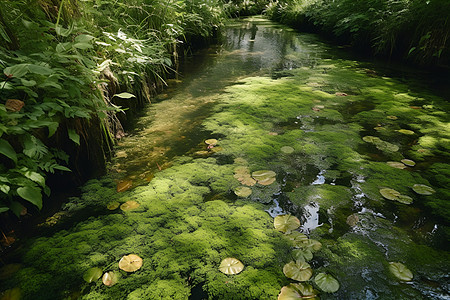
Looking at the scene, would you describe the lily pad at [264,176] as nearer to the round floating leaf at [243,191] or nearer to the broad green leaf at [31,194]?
the round floating leaf at [243,191]

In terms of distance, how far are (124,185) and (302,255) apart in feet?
3.52

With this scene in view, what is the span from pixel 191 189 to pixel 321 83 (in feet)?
8.67

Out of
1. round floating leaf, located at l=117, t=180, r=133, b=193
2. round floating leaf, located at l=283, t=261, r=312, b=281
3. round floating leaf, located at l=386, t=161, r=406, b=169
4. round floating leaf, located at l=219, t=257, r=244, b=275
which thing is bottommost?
round floating leaf, located at l=219, t=257, r=244, b=275

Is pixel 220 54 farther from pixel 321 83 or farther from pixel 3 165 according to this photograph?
pixel 3 165

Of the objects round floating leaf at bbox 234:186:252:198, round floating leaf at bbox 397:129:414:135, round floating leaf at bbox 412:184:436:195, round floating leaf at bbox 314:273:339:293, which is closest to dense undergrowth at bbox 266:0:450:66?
round floating leaf at bbox 397:129:414:135

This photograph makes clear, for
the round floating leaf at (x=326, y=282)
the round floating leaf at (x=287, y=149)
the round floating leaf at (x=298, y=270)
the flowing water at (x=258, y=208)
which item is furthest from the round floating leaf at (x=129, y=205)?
the round floating leaf at (x=287, y=149)

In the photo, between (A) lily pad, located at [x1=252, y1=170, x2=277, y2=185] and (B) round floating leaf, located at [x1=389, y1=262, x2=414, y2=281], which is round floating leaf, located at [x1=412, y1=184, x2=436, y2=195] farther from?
(A) lily pad, located at [x1=252, y1=170, x2=277, y2=185]

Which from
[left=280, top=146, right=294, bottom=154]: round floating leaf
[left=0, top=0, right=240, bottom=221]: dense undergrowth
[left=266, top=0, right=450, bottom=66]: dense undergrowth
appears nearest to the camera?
[left=0, top=0, right=240, bottom=221]: dense undergrowth

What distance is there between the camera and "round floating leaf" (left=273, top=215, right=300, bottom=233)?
A: 127cm

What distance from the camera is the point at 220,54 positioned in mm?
5152

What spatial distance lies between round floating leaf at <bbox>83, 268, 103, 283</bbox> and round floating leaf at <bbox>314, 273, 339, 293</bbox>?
2.83 ft

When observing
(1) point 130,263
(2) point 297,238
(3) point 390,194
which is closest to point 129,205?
(1) point 130,263

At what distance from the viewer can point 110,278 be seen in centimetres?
103

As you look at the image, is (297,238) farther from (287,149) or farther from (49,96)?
(49,96)
